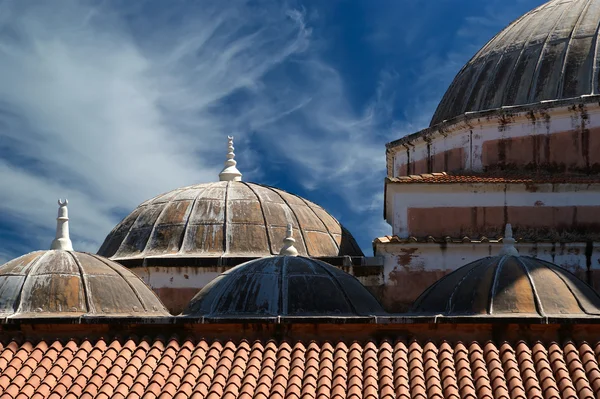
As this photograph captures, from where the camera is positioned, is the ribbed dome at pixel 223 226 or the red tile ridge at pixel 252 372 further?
the ribbed dome at pixel 223 226

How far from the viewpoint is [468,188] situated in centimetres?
1994

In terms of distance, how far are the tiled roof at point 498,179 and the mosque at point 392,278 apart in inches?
2.4

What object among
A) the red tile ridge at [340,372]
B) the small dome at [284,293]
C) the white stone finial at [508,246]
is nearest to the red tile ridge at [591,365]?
the red tile ridge at [340,372]

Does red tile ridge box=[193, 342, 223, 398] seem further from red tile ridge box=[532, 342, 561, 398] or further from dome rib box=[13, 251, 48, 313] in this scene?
dome rib box=[13, 251, 48, 313]

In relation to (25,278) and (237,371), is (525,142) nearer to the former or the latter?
(25,278)

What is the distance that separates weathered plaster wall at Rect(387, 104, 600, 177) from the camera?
68.7ft

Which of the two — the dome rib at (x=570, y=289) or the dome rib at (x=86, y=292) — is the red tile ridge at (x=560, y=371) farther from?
the dome rib at (x=86, y=292)

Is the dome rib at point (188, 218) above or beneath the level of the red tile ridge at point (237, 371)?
above

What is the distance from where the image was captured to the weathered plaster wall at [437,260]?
18875 millimetres

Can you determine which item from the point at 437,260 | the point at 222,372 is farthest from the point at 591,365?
the point at 437,260

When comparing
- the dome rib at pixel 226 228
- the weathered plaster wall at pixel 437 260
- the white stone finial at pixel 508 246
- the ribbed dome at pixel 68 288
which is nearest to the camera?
the ribbed dome at pixel 68 288

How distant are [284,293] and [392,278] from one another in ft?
10.5

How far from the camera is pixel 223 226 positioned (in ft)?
73.3

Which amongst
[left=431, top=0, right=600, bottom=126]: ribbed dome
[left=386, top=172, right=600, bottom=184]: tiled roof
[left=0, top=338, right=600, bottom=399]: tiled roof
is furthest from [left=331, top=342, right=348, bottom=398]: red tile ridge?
[left=431, top=0, right=600, bottom=126]: ribbed dome
